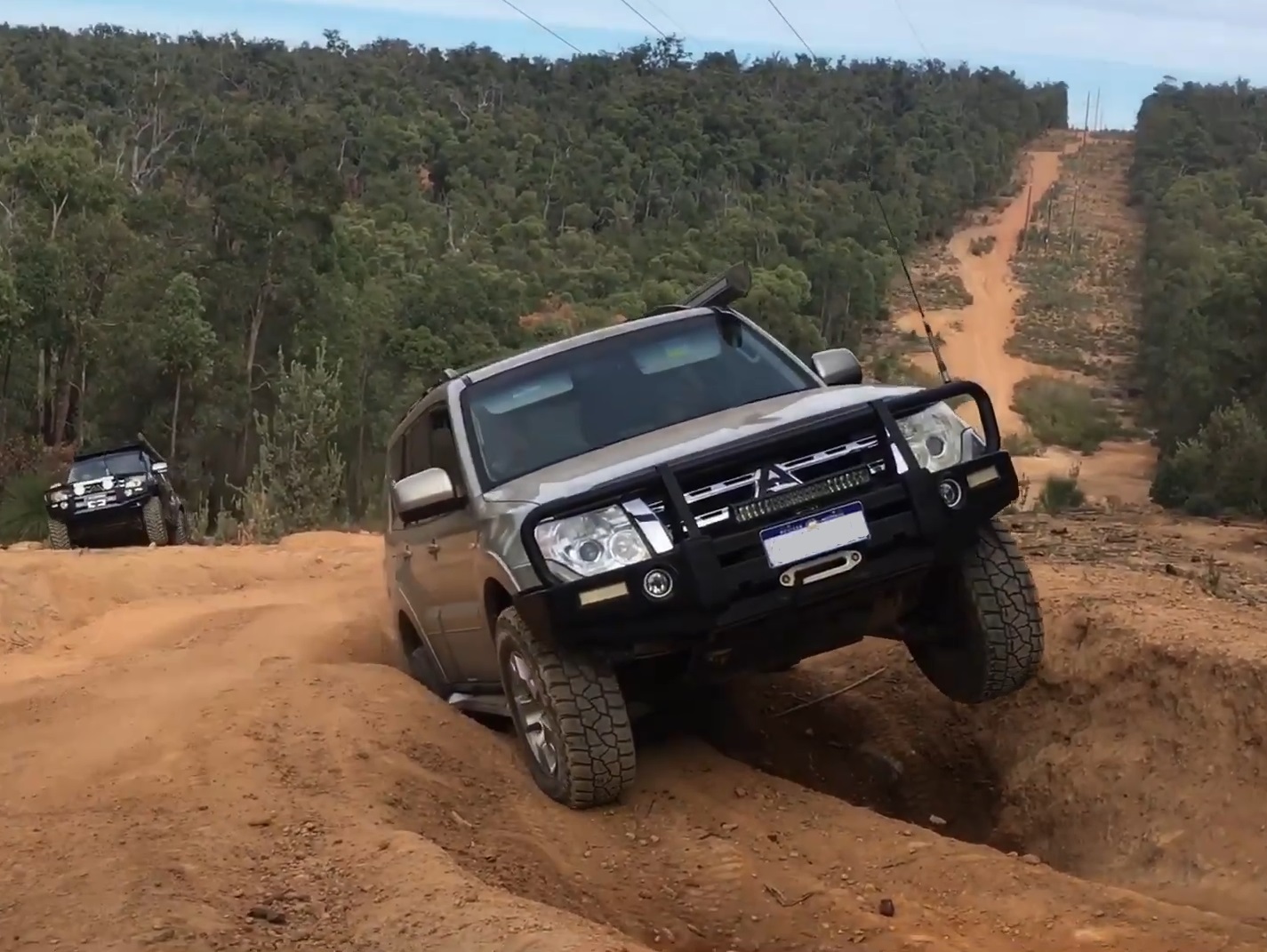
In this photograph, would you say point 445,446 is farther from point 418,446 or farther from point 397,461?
point 397,461

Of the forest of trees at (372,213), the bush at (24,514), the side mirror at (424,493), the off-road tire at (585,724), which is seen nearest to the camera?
the off-road tire at (585,724)

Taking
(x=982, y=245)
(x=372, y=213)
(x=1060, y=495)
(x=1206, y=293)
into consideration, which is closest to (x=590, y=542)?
(x=1060, y=495)

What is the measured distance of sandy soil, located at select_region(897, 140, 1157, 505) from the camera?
3766 cm

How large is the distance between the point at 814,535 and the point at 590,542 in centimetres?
79

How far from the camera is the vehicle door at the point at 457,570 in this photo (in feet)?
19.8

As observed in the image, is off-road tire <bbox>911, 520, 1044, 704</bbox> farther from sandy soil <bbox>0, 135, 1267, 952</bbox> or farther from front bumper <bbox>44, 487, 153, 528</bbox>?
front bumper <bbox>44, 487, 153, 528</bbox>

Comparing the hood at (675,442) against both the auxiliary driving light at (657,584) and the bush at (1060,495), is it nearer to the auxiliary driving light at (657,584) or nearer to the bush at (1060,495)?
the auxiliary driving light at (657,584)

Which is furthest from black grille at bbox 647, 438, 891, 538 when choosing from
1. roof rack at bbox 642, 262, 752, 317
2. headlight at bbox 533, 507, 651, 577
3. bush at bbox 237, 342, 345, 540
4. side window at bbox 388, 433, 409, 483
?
bush at bbox 237, 342, 345, 540

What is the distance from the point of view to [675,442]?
5.66 meters

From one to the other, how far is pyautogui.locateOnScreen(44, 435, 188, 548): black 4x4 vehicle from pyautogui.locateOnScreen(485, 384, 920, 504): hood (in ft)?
50.5

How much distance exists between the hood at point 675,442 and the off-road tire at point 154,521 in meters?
15.5

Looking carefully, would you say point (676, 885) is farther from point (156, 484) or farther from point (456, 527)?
point (156, 484)

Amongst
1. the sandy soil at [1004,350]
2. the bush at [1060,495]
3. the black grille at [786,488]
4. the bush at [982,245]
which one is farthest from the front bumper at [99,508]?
the bush at [982,245]

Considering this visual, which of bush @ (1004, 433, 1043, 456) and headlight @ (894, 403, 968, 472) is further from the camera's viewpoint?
bush @ (1004, 433, 1043, 456)
